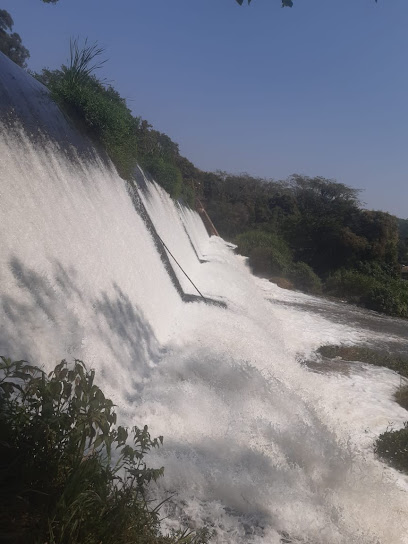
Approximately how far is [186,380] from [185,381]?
5 cm

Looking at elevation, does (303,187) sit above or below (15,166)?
above

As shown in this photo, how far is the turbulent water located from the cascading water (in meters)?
0.01

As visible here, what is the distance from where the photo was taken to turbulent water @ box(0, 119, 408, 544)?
3.23 m

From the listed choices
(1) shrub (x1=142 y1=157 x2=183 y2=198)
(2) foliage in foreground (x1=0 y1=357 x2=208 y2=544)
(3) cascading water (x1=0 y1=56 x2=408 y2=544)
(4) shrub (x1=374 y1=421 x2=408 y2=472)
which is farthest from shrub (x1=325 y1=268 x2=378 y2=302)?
(2) foliage in foreground (x1=0 y1=357 x2=208 y2=544)

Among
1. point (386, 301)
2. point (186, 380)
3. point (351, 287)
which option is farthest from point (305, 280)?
point (186, 380)

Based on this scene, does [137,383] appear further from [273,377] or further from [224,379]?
[273,377]

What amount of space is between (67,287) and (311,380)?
405cm

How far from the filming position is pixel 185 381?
466cm

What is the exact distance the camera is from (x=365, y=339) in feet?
33.2

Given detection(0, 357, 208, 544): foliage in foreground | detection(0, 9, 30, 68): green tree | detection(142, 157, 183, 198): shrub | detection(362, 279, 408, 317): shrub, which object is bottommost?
detection(362, 279, 408, 317): shrub

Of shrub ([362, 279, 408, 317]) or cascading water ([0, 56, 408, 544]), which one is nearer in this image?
cascading water ([0, 56, 408, 544])

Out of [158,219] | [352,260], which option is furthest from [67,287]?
[352,260]

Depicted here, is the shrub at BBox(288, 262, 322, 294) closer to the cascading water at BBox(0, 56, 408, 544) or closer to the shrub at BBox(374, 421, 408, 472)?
the cascading water at BBox(0, 56, 408, 544)

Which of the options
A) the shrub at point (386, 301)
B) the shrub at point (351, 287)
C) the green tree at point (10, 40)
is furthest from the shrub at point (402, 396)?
the green tree at point (10, 40)
